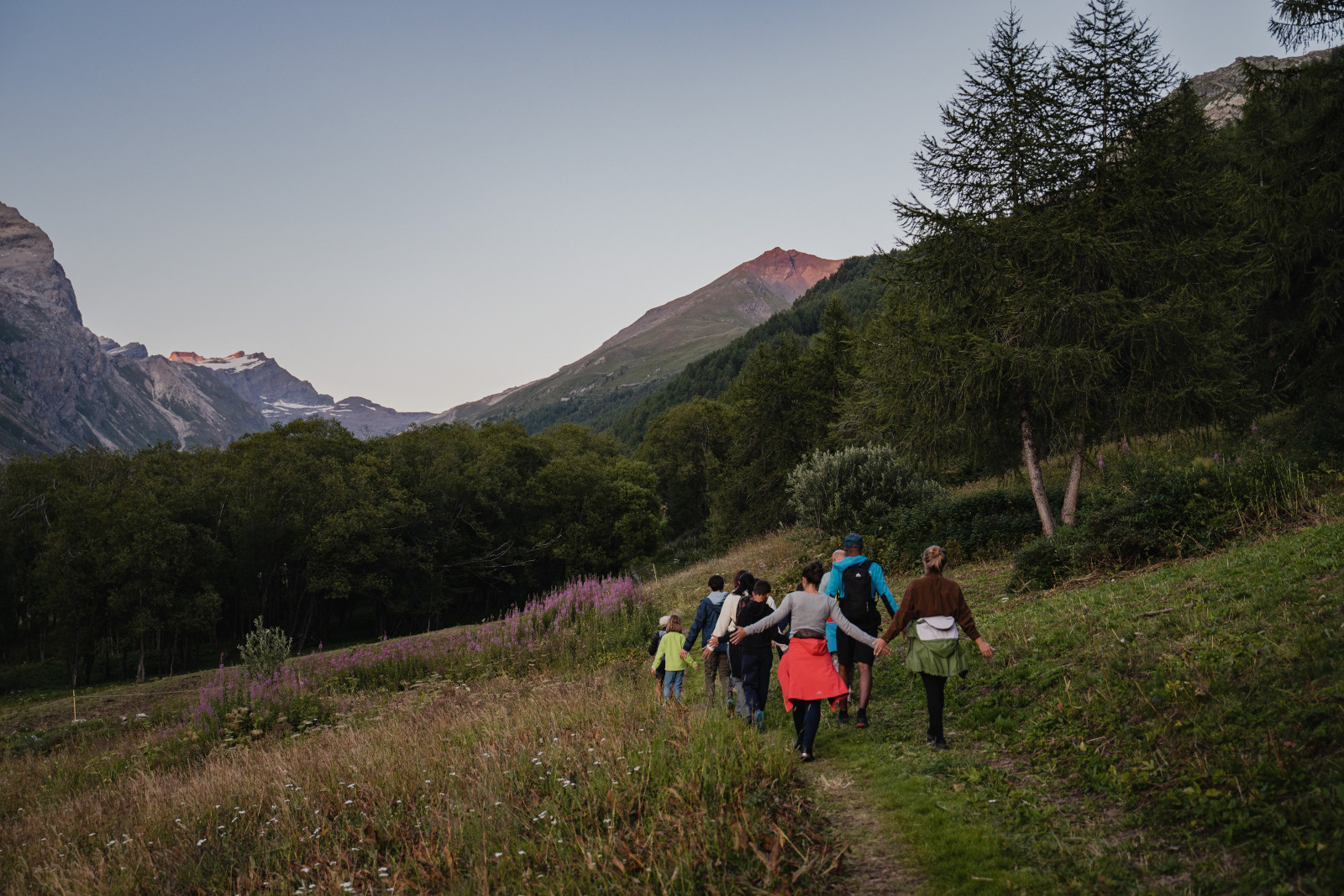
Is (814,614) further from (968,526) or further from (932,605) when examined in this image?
(968,526)

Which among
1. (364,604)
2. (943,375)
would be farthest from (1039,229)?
(364,604)

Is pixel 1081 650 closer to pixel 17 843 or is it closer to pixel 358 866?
pixel 358 866

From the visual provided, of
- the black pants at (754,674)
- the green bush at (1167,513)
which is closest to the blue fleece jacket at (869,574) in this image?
the black pants at (754,674)

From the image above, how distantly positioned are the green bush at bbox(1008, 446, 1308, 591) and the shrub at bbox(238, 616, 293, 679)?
523 inches

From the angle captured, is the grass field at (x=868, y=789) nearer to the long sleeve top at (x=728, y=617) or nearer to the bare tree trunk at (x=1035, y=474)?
the long sleeve top at (x=728, y=617)

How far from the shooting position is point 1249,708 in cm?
475

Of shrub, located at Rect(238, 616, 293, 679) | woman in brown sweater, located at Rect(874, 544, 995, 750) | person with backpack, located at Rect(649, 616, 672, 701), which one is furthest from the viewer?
shrub, located at Rect(238, 616, 293, 679)

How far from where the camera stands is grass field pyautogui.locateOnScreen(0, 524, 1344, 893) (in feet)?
13.4

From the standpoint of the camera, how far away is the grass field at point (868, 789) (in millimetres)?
4098

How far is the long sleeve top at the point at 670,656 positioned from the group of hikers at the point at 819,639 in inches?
0.4

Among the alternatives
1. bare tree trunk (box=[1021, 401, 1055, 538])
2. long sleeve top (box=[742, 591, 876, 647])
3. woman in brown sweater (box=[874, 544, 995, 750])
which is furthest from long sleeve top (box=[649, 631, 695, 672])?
bare tree trunk (box=[1021, 401, 1055, 538])

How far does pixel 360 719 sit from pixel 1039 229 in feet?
48.6

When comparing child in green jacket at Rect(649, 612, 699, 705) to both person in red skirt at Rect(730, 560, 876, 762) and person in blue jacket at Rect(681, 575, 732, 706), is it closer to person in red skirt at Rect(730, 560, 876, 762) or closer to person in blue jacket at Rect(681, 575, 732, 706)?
person in blue jacket at Rect(681, 575, 732, 706)

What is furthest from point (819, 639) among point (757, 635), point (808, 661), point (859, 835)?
point (859, 835)
